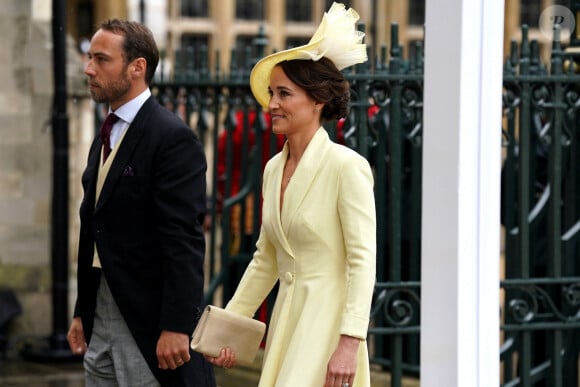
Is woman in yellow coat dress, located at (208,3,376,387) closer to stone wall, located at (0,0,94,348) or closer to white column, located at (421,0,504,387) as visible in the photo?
white column, located at (421,0,504,387)

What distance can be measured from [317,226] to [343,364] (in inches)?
16.2

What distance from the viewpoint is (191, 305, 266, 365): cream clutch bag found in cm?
443

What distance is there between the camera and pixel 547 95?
24.6 ft

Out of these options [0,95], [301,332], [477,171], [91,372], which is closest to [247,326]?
[301,332]

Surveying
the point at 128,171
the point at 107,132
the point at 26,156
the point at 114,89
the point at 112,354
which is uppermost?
the point at 114,89

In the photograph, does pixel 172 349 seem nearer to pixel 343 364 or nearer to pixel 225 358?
pixel 225 358

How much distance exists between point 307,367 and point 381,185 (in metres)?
3.28

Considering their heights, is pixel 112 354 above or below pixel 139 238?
below

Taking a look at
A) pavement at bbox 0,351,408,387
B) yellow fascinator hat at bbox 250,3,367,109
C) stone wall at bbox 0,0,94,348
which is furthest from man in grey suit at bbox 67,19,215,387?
stone wall at bbox 0,0,94,348

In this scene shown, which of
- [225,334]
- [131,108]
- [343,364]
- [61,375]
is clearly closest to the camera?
[343,364]

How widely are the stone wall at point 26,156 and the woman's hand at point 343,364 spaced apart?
6.53 meters

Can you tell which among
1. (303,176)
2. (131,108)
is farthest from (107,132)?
(303,176)

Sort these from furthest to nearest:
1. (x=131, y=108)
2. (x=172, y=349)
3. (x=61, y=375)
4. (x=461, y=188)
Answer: (x=61, y=375)
(x=131, y=108)
(x=172, y=349)
(x=461, y=188)

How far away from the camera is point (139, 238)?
4738 mm
